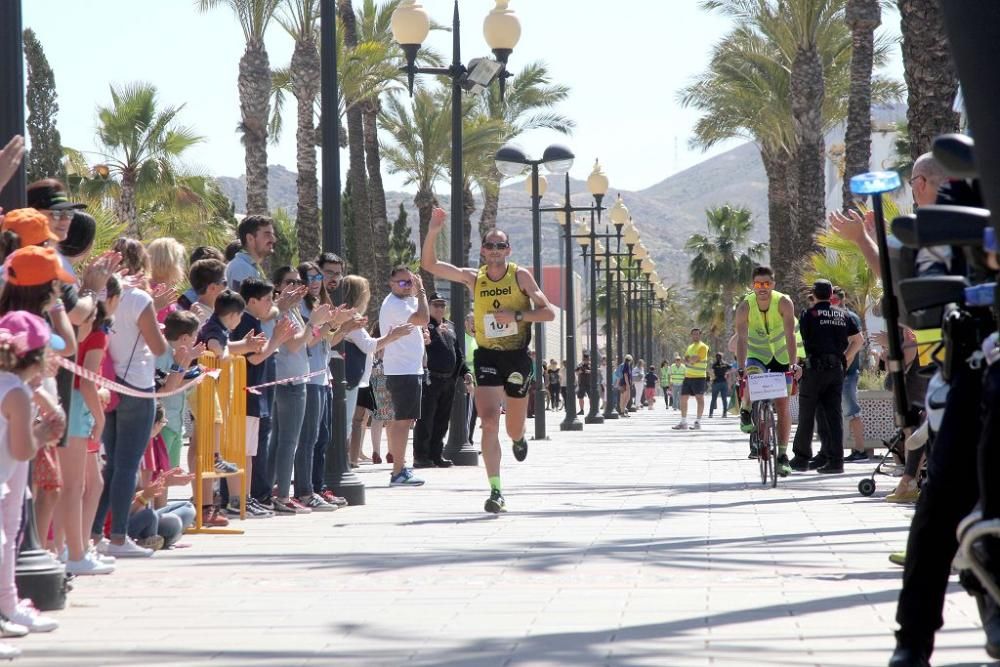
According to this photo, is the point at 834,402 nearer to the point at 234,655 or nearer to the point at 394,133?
the point at 234,655

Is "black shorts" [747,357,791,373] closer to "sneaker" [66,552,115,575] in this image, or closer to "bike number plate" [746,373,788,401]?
"bike number plate" [746,373,788,401]

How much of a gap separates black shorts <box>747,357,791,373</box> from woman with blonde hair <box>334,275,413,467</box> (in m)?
3.15

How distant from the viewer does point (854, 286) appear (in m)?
28.9

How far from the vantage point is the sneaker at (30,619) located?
6.26 m

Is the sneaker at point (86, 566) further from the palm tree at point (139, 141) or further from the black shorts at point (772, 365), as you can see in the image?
the palm tree at point (139, 141)

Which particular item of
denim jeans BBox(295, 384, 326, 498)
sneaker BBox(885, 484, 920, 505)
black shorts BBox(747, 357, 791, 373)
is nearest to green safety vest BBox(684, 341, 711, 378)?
black shorts BBox(747, 357, 791, 373)

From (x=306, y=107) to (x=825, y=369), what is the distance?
2003 centimetres

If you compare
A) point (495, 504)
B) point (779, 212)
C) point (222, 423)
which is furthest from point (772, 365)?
point (779, 212)

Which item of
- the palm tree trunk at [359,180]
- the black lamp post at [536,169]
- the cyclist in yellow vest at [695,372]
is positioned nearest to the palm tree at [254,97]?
the palm tree trunk at [359,180]

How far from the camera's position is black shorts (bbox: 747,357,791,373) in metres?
15.0

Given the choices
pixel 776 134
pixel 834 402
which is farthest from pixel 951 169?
pixel 776 134

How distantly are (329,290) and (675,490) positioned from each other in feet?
11.2

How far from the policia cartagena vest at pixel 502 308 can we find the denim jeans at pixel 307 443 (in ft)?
4.16

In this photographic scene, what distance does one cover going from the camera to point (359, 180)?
39.4 meters
